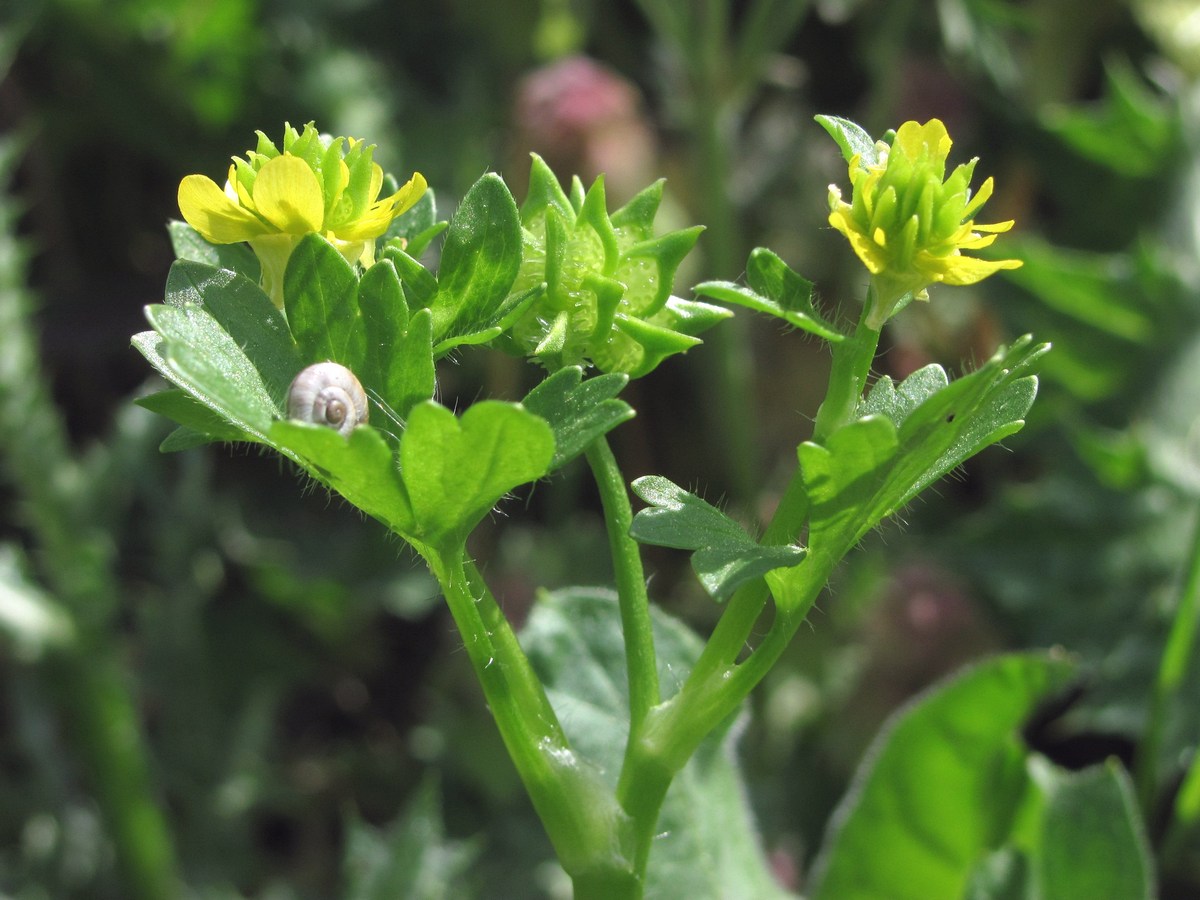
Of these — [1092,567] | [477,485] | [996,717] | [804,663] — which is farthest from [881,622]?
[477,485]

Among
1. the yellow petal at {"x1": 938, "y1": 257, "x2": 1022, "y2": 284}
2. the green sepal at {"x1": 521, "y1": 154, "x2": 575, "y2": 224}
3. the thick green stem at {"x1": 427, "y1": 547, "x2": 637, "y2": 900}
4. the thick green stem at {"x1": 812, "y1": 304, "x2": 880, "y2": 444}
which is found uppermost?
the green sepal at {"x1": 521, "y1": 154, "x2": 575, "y2": 224}

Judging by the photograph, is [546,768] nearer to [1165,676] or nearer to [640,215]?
[640,215]

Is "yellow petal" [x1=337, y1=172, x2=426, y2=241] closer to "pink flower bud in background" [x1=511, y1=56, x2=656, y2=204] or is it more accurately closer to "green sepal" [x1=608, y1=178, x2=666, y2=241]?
"green sepal" [x1=608, y1=178, x2=666, y2=241]

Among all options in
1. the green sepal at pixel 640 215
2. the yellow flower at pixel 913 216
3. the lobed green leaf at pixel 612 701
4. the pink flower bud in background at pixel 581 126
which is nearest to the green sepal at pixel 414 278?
the green sepal at pixel 640 215

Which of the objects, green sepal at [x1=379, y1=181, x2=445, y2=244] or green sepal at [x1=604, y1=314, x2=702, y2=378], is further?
green sepal at [x1=379, y1=181, x2=445, y2=244]

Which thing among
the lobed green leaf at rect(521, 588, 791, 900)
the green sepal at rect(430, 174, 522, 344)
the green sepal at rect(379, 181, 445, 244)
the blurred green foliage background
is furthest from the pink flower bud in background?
the green sepal at rect(430, 174, 522, 344)

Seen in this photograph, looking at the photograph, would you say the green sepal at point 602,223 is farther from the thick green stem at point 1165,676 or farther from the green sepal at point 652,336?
the thick green stem at point 1165,676

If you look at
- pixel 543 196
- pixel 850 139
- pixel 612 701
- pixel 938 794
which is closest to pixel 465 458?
pixel 543 196

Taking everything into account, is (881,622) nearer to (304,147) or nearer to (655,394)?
(655,394)
